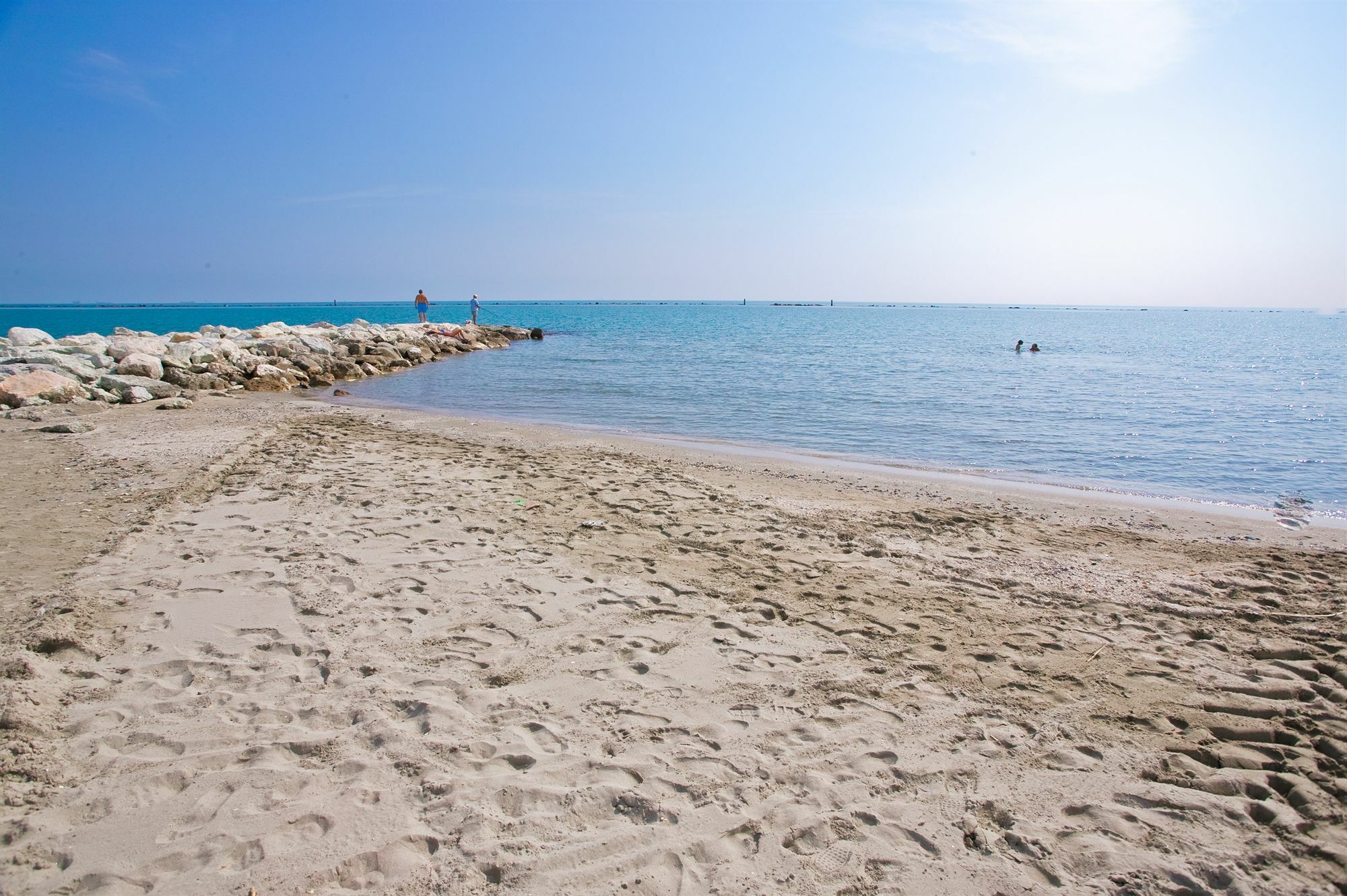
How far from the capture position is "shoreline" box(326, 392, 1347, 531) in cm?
894

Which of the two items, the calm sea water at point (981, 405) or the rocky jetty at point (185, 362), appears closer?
the calm sea water at point (981, 405)

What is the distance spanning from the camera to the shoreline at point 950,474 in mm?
8938

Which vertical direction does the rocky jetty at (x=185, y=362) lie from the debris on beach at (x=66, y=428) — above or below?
above

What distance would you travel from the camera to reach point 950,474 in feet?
35.4

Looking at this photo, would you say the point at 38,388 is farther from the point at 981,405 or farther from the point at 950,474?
the point at 981,405

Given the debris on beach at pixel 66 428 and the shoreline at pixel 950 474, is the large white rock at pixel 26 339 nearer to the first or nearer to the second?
the debris on beach at pixel 66 428

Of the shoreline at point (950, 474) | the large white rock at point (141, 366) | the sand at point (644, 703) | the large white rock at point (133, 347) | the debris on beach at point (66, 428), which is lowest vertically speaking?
the sand at point (644, 703)

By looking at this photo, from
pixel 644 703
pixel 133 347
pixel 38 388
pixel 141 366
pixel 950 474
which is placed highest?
pixel 133 347

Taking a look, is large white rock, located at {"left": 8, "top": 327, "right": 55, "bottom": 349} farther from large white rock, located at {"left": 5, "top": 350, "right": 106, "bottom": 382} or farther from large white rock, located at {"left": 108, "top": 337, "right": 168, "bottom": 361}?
large white rock, located at {"left": 5, "top": 350, "right": 106, "bottom": 382}

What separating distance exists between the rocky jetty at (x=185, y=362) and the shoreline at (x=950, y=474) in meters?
5.26

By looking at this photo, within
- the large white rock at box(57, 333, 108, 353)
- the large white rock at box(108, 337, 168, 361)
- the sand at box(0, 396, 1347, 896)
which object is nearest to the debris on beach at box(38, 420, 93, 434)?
the sand at box(0, 396, 1347, 896)

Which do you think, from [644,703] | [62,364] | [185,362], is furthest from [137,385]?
[644,703]

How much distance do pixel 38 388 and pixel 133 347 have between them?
17.2 ft

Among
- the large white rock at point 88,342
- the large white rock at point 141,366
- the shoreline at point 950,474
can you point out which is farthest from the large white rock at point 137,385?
the shoreline at point 950,474
